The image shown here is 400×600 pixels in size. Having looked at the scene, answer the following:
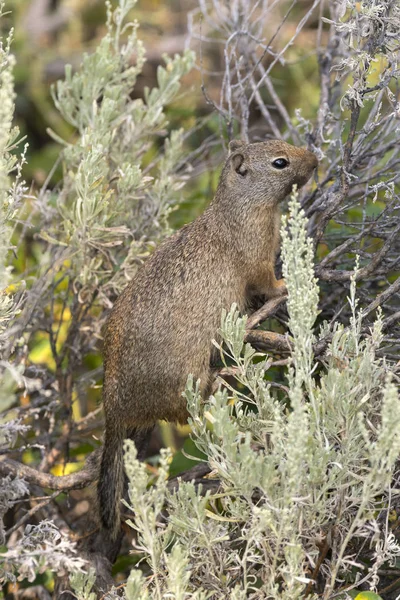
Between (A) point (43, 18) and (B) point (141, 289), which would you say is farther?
(A) point (43, 18)

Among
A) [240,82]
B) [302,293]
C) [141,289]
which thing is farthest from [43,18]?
[302,293]

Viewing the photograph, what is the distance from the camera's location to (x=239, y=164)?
353 centimetres

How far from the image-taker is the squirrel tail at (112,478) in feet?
10.6

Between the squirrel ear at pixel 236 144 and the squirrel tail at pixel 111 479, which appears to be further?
the squirrel ear at pixel 236 144

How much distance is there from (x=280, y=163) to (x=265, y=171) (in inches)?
2.9

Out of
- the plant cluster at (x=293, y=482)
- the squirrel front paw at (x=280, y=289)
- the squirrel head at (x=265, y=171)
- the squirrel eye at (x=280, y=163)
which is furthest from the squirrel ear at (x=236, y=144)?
the plant cluster at (x=293, y=482)

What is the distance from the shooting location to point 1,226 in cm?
256

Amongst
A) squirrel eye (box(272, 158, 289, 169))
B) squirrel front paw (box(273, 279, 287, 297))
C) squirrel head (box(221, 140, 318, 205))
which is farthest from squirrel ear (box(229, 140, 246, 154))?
squirrel front paw (box(273, 279, 287, 297))

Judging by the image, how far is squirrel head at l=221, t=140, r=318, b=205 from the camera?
3.42 metres

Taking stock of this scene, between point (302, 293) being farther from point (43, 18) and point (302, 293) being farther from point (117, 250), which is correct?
point (43, 18)

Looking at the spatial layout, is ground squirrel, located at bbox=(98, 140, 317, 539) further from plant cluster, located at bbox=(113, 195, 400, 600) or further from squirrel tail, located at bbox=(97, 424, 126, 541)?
plant cluster, located at bbox=(113, 195, 400, 600)

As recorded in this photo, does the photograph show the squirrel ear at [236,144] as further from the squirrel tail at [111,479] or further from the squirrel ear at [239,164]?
the squirrel tail at [111,479]

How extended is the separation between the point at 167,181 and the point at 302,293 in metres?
1.57

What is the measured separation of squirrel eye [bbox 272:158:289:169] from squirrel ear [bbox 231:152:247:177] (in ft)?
0.44
